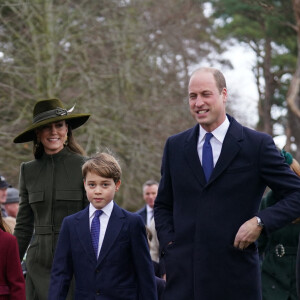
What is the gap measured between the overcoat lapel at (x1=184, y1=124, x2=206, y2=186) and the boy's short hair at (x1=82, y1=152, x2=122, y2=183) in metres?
0.83

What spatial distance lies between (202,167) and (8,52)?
428 inches

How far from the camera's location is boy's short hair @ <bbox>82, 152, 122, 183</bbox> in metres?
5.90

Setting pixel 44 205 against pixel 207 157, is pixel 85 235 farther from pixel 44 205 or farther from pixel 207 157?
pixel 207 157

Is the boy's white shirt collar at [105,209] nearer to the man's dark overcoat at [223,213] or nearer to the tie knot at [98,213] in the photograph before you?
the tie knot at [98,213]

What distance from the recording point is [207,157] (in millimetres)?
5168

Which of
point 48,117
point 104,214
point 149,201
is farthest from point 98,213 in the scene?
point 149,201

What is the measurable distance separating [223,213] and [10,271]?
1564mm

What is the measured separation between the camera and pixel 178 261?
16.8 ft

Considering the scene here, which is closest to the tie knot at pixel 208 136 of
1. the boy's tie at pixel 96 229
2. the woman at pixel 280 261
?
the boy's tie at pixel 96 229

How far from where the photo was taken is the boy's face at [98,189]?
5.86 meters

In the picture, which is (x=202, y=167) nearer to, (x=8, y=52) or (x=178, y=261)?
(x=178, y=261)

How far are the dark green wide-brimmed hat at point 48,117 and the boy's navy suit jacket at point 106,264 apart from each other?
909mm

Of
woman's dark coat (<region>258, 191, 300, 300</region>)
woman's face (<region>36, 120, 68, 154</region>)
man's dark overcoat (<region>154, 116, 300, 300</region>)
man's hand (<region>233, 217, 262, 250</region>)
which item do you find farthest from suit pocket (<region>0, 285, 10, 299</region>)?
woman's dark coat (<region>258, 191, 300, 300</region>)

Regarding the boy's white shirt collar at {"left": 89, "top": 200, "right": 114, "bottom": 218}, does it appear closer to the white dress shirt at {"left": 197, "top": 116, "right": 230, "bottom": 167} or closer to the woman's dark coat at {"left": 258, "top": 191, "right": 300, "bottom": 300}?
the white dress shirt at {"left": 197, "top": 116, "right": 230, "bottom": 167}
